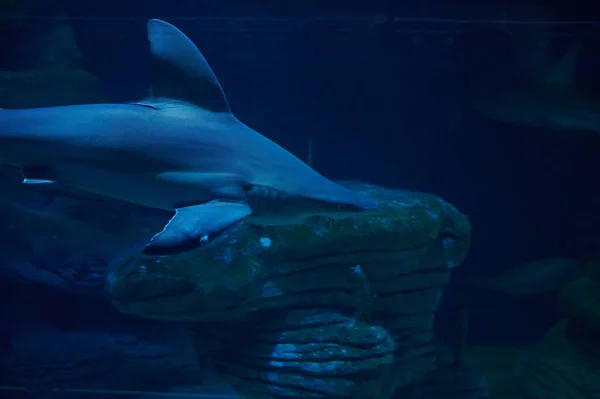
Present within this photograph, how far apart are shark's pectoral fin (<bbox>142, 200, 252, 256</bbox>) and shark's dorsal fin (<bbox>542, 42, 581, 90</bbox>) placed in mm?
5868

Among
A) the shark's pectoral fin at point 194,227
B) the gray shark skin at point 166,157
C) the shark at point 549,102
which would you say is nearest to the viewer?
the shark's pectoral fin at point 194,227

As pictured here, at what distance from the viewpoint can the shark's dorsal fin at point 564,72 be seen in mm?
6457

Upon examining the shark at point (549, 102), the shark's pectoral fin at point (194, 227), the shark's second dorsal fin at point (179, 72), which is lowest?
the shark at point (549, 102)

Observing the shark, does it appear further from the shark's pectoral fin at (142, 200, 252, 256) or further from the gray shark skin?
the shark's pectoral fin at (142, 200, 252, 256)

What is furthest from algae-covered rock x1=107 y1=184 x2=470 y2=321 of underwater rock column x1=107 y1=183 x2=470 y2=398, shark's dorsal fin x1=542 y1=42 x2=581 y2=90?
shark's dorsal fin x1=542 y1=42 x2=581 y2=90

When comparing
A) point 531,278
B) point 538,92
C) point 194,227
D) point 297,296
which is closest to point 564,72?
point 538,92

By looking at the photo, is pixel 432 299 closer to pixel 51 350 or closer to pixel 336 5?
pixel 336 5

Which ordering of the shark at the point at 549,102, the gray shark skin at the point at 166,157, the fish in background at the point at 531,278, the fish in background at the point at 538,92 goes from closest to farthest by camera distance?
1. the gray shark skin at the point at 166,157
2. the fish in background at the point at 538,92
3. the shark at the point at 549,102
4. the fish in background at the point at 531,278

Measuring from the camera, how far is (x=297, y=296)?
15.4 ft

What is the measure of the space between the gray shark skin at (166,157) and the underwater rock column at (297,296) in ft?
6.00

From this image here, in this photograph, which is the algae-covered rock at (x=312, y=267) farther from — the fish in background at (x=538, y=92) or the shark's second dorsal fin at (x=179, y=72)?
the fish in background at (x=538, y=92)

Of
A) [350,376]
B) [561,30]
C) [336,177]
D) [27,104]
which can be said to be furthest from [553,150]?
[27,104]

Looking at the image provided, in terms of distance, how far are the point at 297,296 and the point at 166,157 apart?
2592 mm

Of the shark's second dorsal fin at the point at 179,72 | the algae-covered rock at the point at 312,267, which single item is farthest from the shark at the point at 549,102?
the shark's second dorsal fin at the point at 179,72
